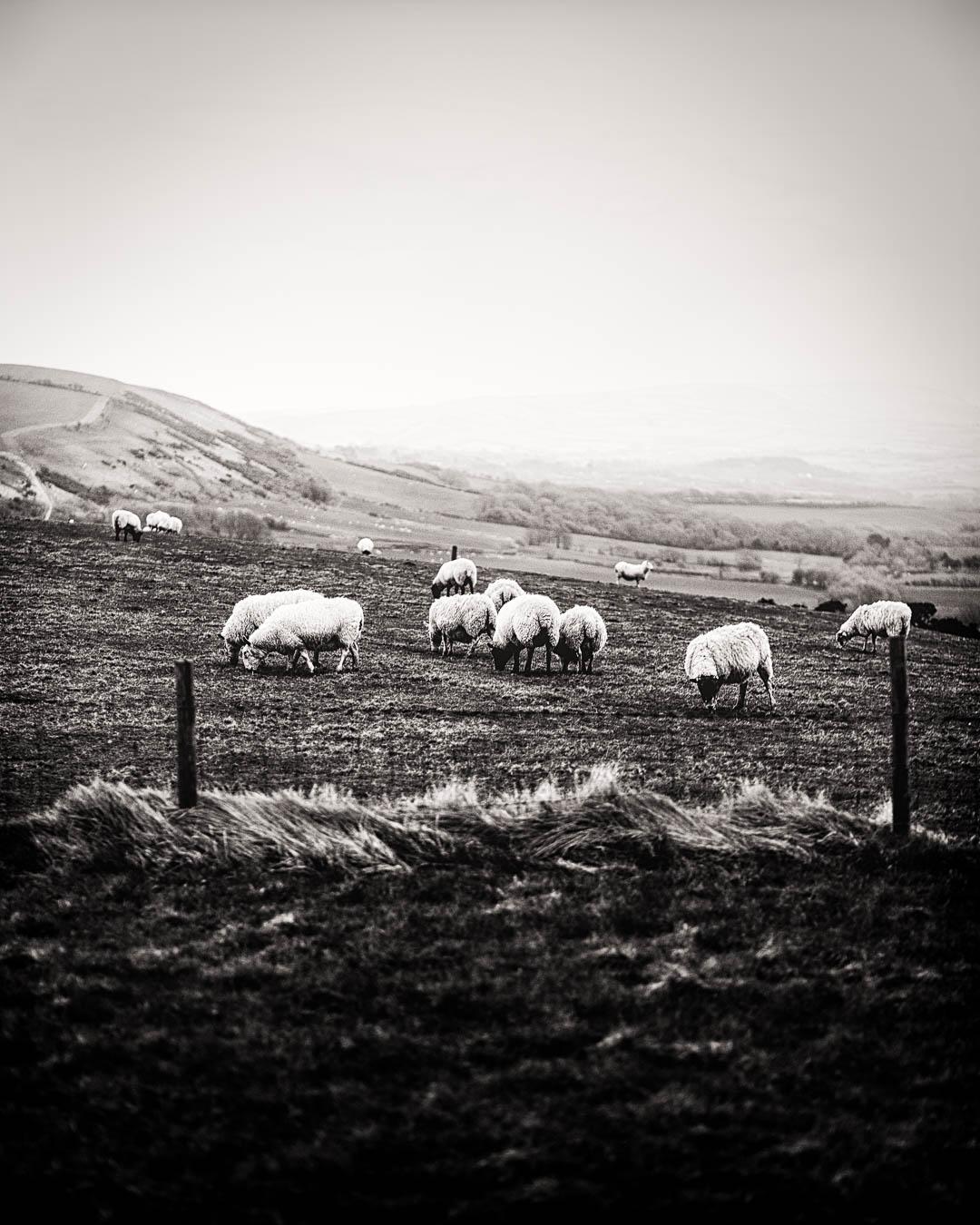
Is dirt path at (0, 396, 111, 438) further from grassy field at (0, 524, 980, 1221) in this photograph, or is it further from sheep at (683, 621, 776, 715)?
grassy field at (0, 524, 980, 1221)

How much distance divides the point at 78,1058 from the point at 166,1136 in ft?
2.82

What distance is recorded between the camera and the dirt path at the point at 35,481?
140ft

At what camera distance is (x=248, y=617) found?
56.0 feet

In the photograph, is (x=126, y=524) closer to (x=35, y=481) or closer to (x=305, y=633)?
(x=305, y=633)

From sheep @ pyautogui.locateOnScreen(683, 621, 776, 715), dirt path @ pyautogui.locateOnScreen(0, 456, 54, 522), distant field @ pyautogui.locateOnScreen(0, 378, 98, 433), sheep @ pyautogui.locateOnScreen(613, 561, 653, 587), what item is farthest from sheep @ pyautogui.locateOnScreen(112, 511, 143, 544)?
distant field @ pyautogui.locateOnScreen(0, 378, 98, 433)

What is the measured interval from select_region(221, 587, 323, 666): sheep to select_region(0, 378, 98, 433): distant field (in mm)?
66854

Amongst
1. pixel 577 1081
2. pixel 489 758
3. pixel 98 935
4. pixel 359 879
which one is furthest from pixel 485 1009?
pixel 489 758

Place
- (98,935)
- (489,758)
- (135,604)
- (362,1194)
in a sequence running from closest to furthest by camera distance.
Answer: (362,1194), (98,935), (489,758), (135,604)

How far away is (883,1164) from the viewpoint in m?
4.22

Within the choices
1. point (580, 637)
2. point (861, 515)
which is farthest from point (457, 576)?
point (861, 515)

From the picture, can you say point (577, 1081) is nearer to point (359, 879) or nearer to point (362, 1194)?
point (362, 1194)

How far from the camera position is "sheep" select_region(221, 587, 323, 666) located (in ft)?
55.8

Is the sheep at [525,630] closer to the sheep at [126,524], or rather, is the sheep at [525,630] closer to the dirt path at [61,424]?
the sheep at [126,524]

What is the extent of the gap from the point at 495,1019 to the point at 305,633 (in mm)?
11670
